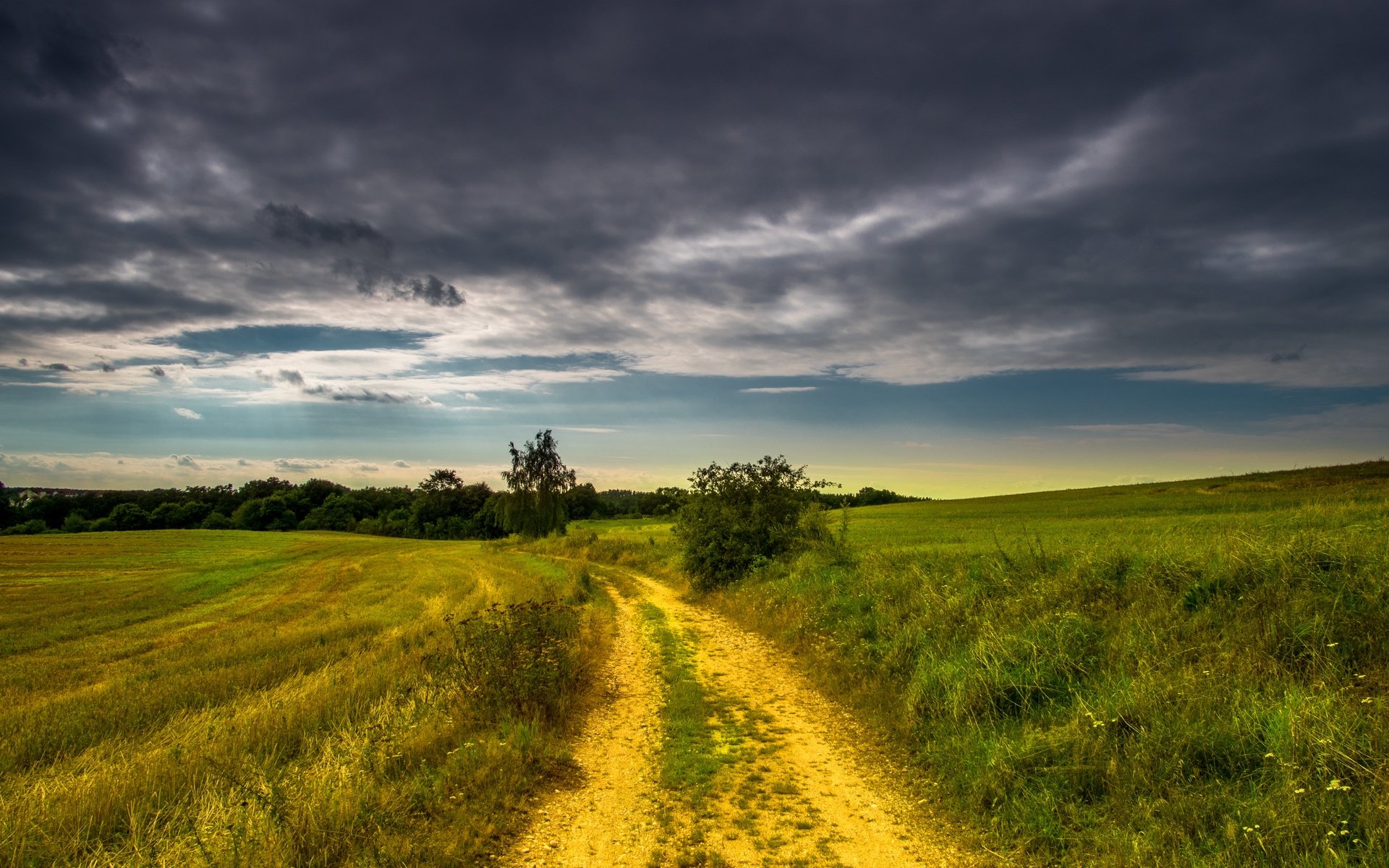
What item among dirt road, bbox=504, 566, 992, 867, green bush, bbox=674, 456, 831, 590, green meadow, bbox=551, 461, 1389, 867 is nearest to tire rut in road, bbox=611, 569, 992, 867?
dirt road, bbox=504, 566, 992, 867

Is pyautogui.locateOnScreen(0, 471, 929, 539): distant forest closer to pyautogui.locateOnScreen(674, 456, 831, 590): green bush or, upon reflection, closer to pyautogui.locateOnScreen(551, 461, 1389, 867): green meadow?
pyautogui.locateOnScreen(674, 456, 831, 590): green bush

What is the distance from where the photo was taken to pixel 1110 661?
26.6 ft

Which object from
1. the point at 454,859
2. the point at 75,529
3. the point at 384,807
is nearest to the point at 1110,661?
the point at 454,859

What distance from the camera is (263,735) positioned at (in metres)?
8.63

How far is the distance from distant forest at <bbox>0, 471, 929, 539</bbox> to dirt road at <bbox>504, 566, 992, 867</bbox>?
56.0 m

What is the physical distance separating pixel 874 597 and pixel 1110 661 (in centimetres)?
561

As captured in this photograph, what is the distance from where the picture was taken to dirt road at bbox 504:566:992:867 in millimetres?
5535

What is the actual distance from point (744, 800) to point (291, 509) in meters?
115

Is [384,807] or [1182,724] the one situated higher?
[1182,724]

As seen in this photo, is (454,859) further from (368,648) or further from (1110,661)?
(368,648)

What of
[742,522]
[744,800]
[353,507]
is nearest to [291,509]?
[353,507]

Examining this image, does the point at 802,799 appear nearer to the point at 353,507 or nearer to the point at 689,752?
the point at 689,752

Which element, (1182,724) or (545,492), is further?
(545,492)

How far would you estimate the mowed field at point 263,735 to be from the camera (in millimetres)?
5609
